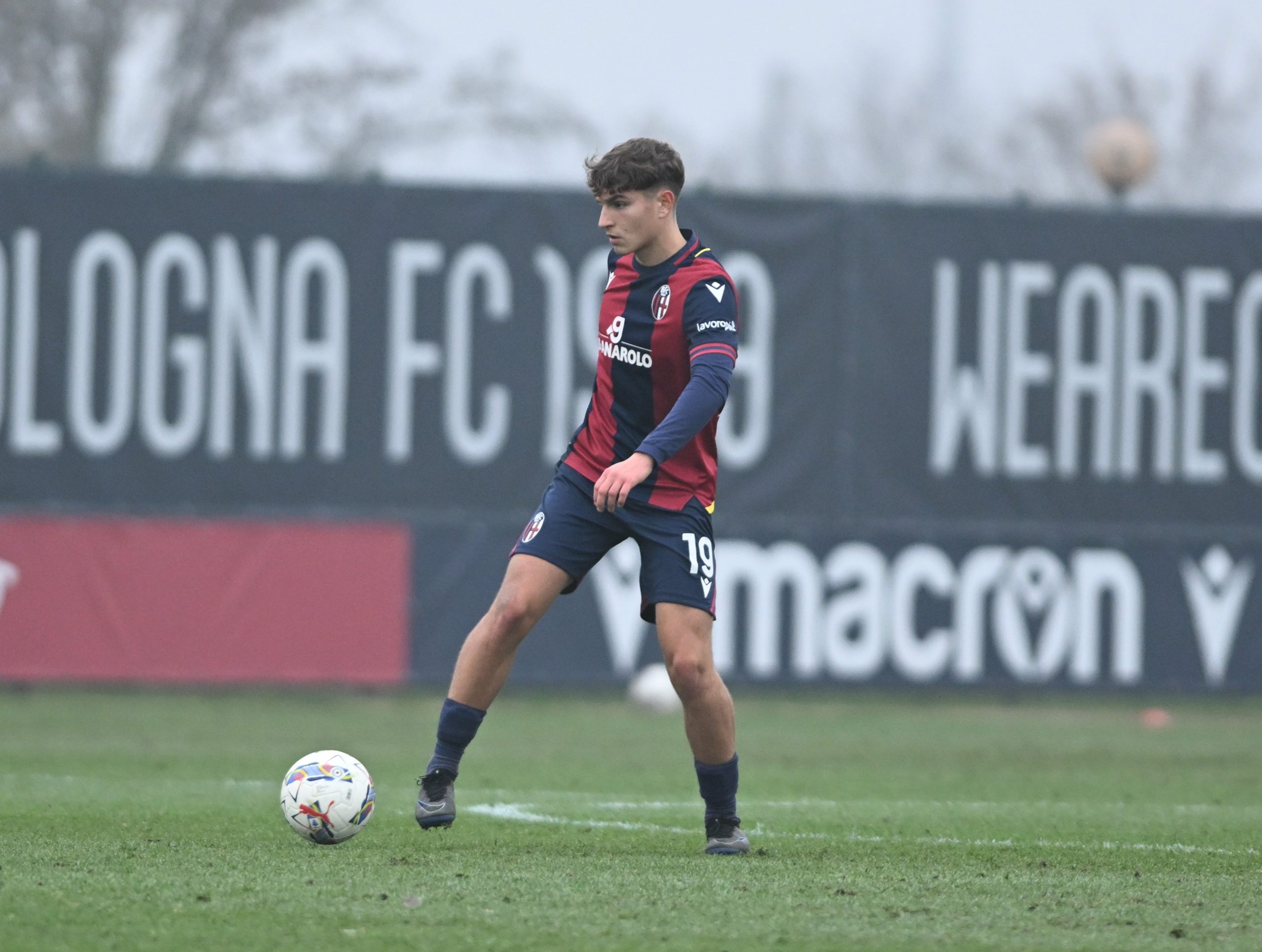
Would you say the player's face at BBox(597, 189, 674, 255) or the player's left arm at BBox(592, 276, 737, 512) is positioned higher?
the player's face at BBox(597, 189, 674, 255)

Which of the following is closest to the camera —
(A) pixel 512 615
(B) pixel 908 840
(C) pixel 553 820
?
(A) pixel 512 615

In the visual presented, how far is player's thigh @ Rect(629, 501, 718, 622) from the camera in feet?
19.3

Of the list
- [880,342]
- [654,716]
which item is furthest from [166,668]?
[880,342]

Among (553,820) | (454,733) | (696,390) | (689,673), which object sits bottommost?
(553,820)

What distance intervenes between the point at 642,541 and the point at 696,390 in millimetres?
546

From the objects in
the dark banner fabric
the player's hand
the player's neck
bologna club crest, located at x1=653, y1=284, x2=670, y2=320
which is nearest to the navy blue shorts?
the player's hand

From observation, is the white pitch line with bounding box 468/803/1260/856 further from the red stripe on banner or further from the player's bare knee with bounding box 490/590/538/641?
the red stripe on banner

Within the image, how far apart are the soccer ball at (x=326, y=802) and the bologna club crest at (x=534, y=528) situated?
92cm

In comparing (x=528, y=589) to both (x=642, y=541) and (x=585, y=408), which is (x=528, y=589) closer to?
(x=642, y=541)

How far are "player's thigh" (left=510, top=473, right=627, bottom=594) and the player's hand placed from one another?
13.6 inches

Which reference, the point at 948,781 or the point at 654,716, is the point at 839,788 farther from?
the point at 654,716

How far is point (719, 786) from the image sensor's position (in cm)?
592

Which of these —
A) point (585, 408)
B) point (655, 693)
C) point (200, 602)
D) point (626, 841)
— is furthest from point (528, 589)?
point (585, 408)

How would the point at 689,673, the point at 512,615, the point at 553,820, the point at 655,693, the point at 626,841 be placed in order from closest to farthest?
the point at 689,673 < the point at 512,615 < the point at 626,841 < the point at 553,820 < the point at 655,693
